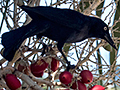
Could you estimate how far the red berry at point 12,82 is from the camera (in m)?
0.46

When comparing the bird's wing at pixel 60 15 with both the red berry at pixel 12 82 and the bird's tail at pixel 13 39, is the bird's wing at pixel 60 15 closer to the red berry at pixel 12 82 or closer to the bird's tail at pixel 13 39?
the bird's tail at pixel 13 39

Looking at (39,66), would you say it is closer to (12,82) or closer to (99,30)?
(12,82)

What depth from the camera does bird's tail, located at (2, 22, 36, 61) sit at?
1.57 ft

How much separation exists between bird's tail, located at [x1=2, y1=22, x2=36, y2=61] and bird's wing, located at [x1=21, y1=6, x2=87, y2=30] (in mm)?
44

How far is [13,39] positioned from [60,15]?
0.49ft

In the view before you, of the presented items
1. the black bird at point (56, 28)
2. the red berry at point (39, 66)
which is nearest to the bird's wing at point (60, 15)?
the black bird at point (56, 28)

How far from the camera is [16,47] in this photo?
0.48m

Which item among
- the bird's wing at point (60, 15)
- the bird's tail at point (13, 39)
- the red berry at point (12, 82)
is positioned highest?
the bird's wing at point (60, 15)

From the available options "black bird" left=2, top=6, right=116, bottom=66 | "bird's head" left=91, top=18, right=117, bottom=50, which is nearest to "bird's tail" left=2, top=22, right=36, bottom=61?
"black bird" left=2, top=6, right=116, bottom=66

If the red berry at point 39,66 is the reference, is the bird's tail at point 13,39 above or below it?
above

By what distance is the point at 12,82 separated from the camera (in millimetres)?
456

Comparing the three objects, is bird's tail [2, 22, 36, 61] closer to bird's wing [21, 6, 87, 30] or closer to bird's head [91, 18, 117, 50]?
bird's wing [21, 6, 87, 30]

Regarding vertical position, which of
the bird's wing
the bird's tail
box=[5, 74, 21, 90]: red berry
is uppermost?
the bird's wing

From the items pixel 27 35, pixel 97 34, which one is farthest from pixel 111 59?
pixel 27 35
